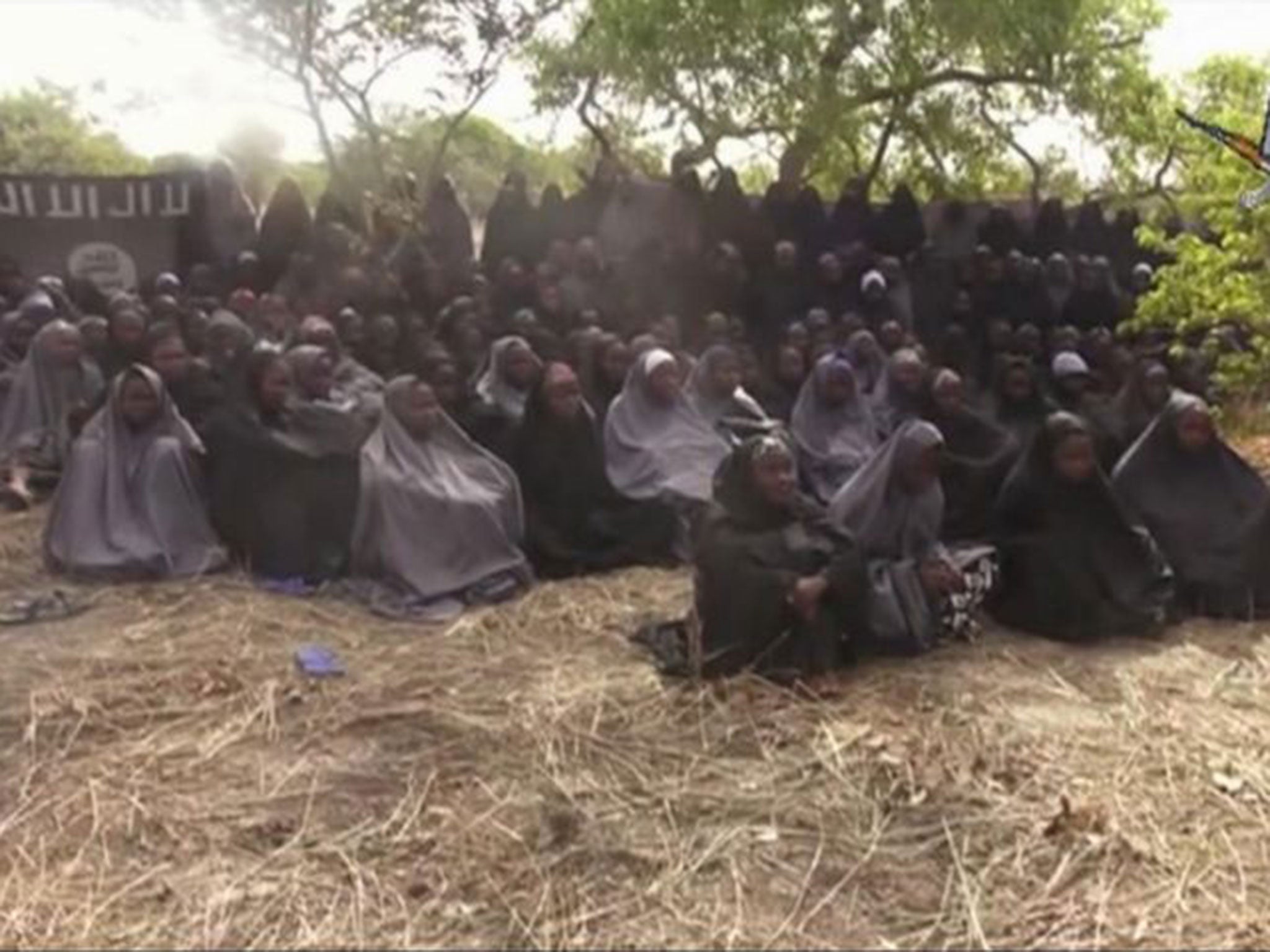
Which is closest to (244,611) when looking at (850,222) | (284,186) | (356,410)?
(356,410)

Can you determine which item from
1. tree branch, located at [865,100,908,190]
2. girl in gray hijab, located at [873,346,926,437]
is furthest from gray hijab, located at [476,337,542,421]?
tree branch, located at [865,100,908,190]

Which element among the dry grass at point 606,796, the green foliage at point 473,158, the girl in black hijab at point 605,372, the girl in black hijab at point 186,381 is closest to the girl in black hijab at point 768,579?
the dry grass at point 606,796

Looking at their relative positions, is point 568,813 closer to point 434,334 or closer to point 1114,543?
point 1114,543

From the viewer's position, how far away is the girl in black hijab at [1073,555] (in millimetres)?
5750

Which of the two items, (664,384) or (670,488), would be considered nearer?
(670,488)

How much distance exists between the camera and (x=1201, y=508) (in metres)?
6.25

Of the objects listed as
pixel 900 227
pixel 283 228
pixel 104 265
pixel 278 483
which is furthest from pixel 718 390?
pixel 104 265

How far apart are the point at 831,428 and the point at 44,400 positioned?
12.9 feet

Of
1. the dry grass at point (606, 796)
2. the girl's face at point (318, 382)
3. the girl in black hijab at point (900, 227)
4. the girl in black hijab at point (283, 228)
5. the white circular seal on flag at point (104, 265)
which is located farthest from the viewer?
the girl in black hijab at point (900, 227)

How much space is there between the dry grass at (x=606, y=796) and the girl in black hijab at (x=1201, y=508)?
1.31ft

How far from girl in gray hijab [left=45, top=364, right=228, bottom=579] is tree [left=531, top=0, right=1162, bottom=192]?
258 inches

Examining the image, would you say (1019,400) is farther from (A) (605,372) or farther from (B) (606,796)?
(B) (606,796)

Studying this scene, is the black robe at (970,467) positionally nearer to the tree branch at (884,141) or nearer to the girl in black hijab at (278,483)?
the girl in black hijab at (278,483)

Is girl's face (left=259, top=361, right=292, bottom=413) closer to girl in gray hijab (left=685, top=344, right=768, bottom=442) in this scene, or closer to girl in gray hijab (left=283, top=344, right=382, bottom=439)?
girl in gray hijab (left=283, top=344, right=382, bottom=439)
